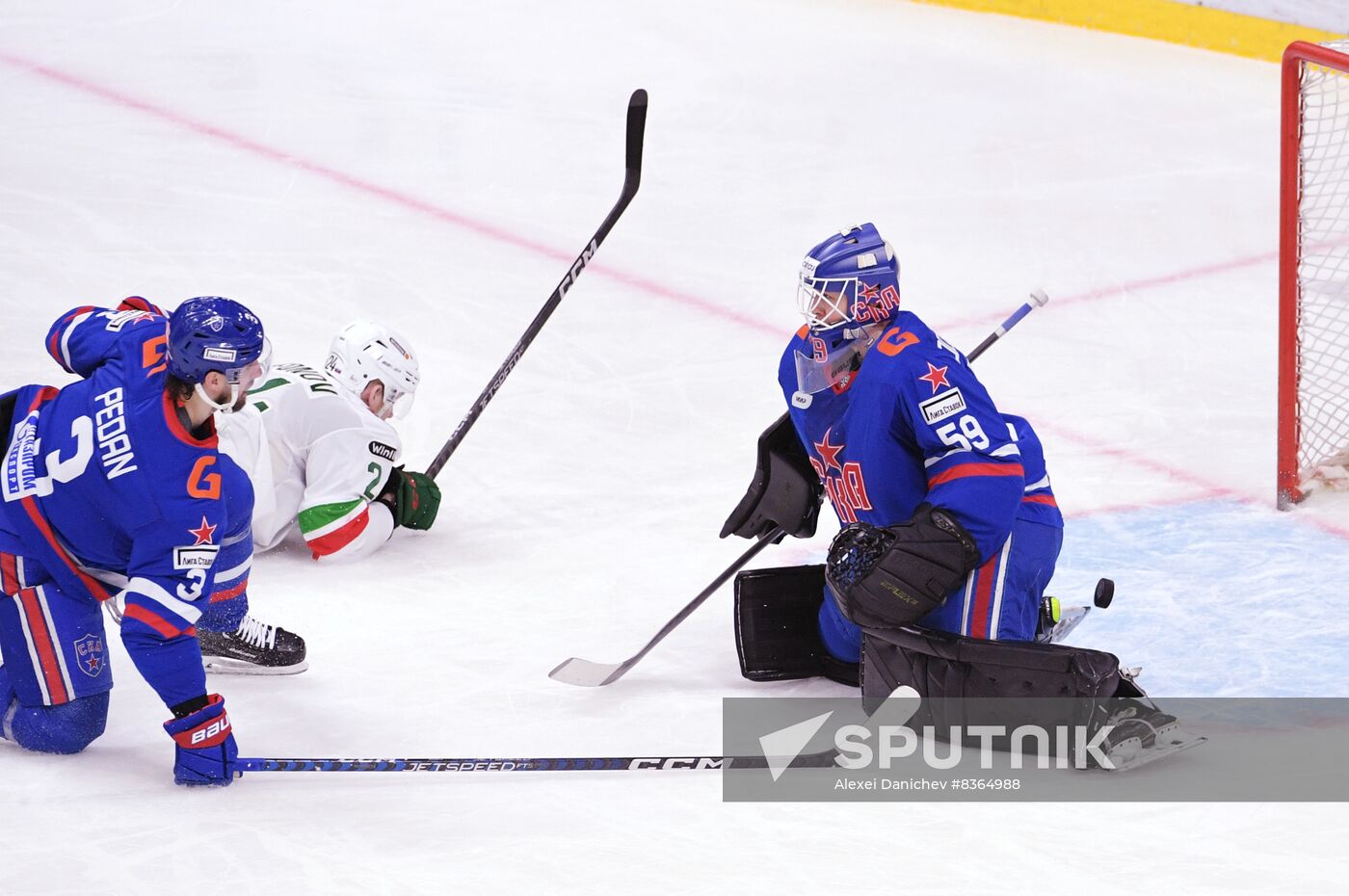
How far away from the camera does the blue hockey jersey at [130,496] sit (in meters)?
2.89

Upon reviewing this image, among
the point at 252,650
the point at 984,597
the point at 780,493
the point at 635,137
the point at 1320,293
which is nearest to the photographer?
the point at 984,597

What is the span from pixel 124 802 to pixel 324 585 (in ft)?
3.53

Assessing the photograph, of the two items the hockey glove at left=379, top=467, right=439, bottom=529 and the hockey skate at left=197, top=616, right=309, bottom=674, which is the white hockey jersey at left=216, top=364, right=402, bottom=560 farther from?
the hockey skate at left=197, top=616, right=309, bottom=674

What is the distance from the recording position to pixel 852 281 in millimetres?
3227

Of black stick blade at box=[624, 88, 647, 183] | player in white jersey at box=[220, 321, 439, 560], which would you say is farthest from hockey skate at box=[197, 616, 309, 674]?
black stick blade at box=[624, 88, 647, 183]

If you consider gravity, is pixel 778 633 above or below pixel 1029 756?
above

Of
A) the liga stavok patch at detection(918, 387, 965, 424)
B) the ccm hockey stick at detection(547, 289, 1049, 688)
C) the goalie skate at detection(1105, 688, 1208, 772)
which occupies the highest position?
the liga stavok patch at detection(918, 387, 965, 424)

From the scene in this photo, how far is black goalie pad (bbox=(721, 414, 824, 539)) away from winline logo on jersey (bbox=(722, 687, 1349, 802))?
0.46m

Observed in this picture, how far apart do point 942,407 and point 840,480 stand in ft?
1.00

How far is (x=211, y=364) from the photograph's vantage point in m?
2.85

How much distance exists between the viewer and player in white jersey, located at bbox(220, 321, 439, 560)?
3.99 meters

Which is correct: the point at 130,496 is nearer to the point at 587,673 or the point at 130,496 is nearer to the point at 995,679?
the point at 587,673

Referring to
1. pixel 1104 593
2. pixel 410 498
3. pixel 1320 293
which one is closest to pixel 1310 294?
pixel 1320 293

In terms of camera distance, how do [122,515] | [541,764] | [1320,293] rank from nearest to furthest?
[122,515]
[541,764]
[1320,293]
